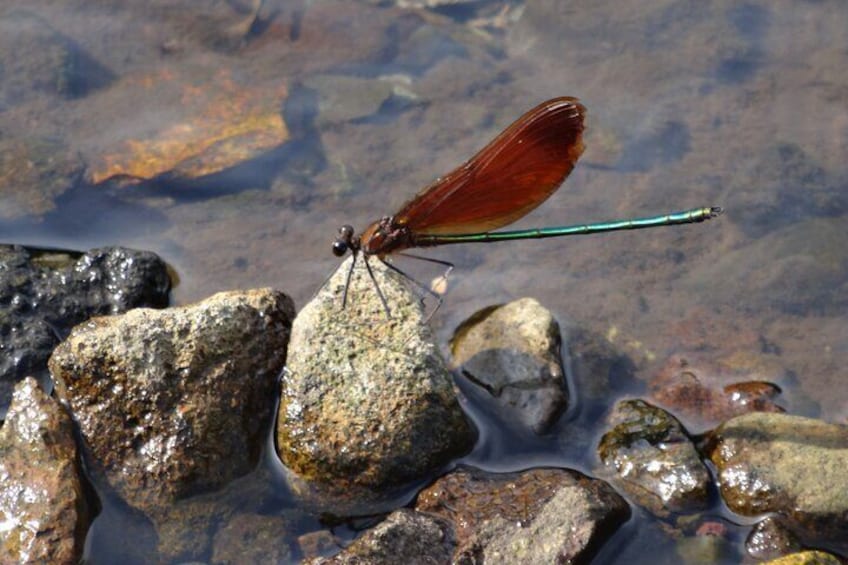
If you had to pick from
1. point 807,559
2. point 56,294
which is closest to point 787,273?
point 807,559

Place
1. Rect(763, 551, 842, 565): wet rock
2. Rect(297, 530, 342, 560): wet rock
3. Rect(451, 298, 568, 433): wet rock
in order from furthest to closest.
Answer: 1. Rect(451, 298, 568, 433): wet rock
2. Rect(297, 530, 342, 560): wet rock
3. Rect(763, 551, 842, 565): wet rock

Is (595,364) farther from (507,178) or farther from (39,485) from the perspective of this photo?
(39,485)

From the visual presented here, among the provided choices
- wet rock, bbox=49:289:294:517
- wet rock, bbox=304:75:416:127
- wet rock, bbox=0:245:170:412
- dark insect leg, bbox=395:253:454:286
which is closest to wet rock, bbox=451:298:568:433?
dark insect leg, bbox=395:253:454:286

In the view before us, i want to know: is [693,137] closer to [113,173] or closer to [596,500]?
[596,500]

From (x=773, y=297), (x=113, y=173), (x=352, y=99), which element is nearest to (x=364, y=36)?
(x=352, y=99)

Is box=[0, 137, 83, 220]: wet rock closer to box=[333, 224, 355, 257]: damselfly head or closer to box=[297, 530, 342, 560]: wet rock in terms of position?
box=[333, 224, 355, 257]: damselfly head

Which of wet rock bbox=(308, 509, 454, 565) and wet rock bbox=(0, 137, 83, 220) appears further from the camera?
wet rock bbox=(0, 137, 83, 220)

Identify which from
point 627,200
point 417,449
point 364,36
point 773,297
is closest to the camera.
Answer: point 417,449
